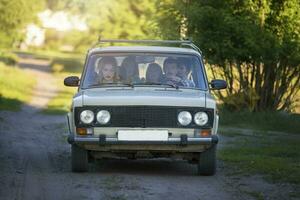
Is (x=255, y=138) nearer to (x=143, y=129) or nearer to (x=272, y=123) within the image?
(x=272, y=123)

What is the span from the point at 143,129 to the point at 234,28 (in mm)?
9740

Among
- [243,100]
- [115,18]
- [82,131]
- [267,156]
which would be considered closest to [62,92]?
[115,18]

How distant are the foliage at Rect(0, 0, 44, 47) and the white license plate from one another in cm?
3327

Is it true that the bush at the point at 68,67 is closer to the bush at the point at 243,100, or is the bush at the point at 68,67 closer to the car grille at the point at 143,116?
the bush at the point at 243,100

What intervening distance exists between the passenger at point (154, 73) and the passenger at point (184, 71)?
0.95 ft

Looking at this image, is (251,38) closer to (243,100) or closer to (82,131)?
(243,100)

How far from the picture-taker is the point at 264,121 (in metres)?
19.5

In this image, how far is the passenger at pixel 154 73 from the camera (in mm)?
11273

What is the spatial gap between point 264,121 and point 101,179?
987cm

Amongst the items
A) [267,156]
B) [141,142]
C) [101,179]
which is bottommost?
[267,156]

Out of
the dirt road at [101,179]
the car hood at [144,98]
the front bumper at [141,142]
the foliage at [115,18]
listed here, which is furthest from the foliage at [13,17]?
the front bumper at [141,142]

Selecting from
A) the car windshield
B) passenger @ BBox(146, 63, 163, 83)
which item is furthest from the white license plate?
passenger @ BBox(146, 63, 163, 83)

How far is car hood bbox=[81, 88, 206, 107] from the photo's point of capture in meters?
10.2

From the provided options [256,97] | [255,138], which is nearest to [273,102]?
[256,97]
